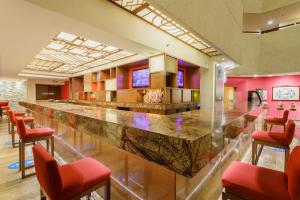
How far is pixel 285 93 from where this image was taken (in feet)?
26.0

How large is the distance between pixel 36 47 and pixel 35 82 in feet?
27.9

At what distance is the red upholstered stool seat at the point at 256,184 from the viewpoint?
0.82 meters

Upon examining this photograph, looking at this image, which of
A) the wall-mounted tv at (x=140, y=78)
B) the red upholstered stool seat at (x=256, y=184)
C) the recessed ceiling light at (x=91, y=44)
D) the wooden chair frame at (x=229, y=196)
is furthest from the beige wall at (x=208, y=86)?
the wooden chair frame at (x=229, y=196)

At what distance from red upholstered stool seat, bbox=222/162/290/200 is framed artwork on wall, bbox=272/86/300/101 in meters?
9.23

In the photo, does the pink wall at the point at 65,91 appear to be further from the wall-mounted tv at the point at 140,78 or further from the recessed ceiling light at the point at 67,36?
the recessed ceiling light at the point at 67,36

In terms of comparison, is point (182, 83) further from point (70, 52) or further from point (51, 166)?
point (51, 166)

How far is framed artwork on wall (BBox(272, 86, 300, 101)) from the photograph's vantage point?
766 centimetres

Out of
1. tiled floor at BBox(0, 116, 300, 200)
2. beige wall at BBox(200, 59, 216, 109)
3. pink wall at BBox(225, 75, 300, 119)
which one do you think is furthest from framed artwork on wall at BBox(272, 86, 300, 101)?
tiled floor at BBox(0, 116, 300, 200)

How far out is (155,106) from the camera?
391cm

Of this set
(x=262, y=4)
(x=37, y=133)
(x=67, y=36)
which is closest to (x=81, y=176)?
(x=37, y=133)

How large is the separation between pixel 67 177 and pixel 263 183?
3.79 ft

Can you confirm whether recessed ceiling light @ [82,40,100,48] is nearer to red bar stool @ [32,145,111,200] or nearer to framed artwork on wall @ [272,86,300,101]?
red bar stool @ [32,145,111,200]

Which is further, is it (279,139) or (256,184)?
(279,139)

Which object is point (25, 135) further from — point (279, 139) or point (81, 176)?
point (279, 139)
